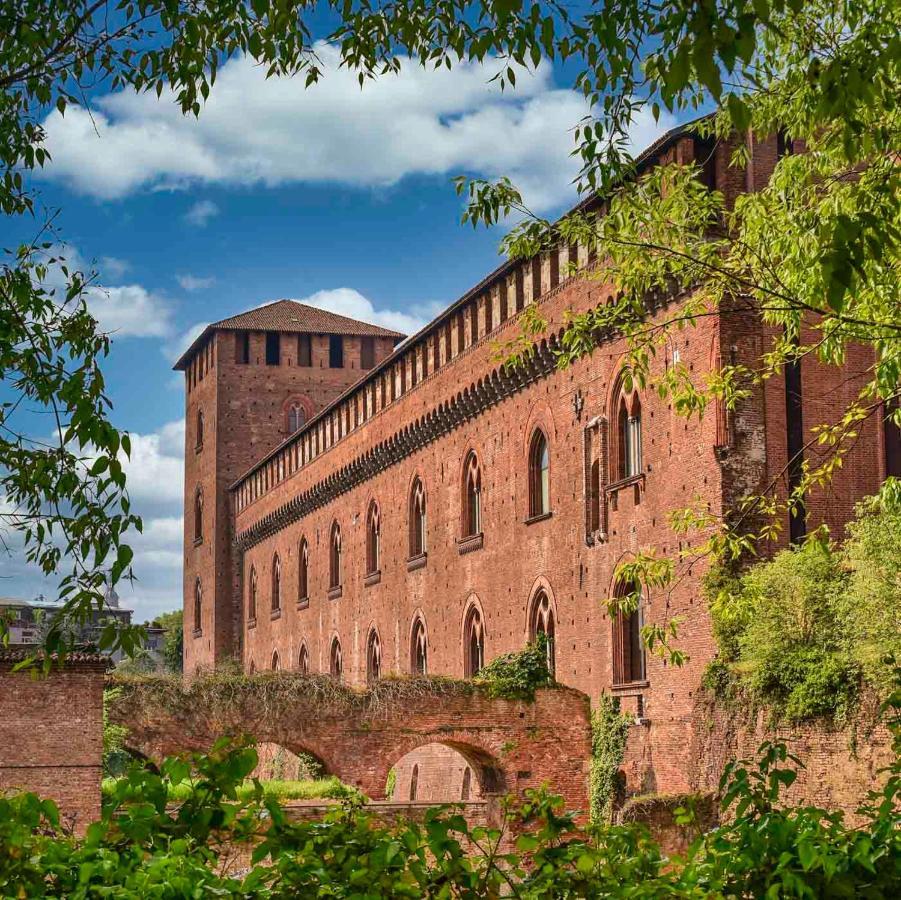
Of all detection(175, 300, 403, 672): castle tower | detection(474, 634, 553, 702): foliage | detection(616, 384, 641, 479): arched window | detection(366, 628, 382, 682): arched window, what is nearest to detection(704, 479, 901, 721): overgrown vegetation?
detection(616, 384, 641, 479): arched window

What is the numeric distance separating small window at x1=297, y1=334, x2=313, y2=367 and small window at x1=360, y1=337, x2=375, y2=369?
164 centimetres

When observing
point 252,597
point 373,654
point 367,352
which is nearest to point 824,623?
point 373,654

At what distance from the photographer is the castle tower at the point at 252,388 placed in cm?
4475

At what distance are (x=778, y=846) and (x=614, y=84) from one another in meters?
3.72

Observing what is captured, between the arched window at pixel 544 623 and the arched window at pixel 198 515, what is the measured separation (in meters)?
26.0

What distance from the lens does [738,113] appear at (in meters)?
4.50

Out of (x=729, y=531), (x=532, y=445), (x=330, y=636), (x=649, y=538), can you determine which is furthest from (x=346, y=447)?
(x=729, y=531)

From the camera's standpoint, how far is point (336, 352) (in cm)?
4569

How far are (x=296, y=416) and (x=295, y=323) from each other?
→ 2.92 metres

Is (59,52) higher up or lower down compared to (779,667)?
higher up

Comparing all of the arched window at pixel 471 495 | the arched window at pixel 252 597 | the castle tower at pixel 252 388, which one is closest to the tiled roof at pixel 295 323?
the castle tower at pixel 252 388

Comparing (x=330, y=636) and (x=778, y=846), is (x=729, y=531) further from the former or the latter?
(x=330, y=636)

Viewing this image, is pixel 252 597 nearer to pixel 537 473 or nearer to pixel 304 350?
pixel 304 350

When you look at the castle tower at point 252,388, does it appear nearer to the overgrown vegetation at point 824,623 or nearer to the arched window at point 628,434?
the arched window at point 628,434
